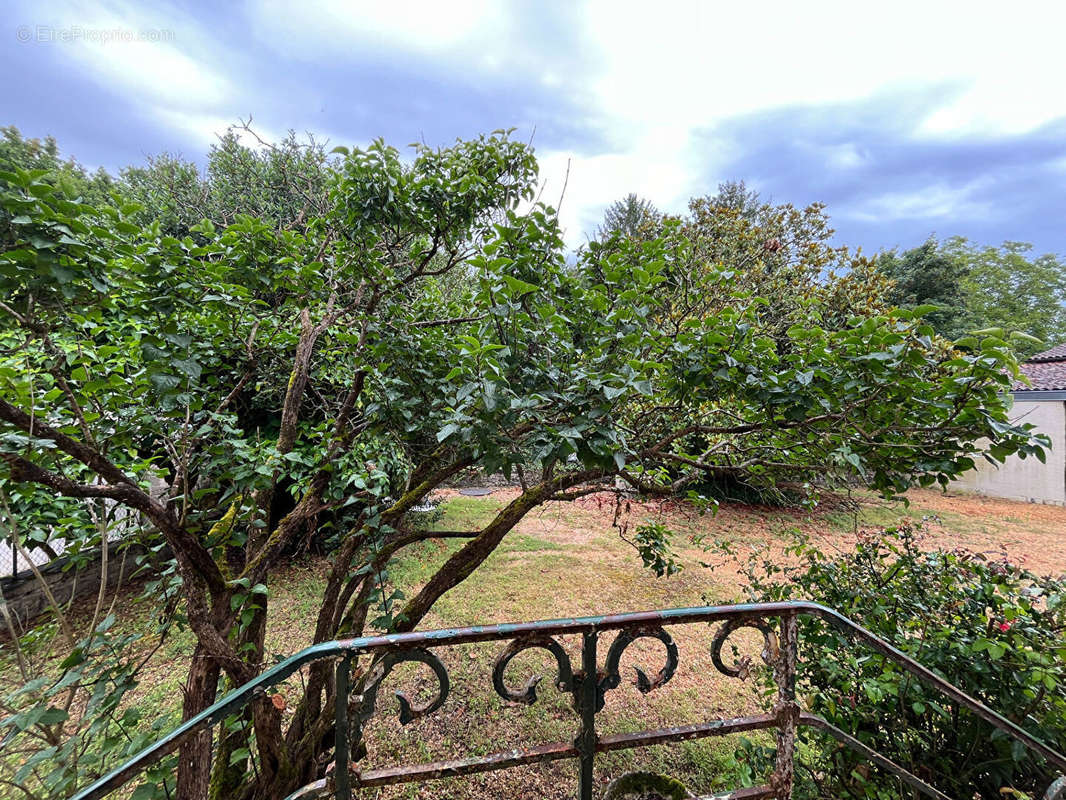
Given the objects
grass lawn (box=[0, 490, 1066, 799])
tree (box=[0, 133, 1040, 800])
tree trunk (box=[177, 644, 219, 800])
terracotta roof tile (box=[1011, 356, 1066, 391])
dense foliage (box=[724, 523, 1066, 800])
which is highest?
terracotta roof tile (box=[1011, 356, 1066, 391])

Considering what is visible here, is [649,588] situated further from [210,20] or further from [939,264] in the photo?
[939,264]

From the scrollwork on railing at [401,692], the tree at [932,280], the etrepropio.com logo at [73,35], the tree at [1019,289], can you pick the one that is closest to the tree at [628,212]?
the tree at [932,280]

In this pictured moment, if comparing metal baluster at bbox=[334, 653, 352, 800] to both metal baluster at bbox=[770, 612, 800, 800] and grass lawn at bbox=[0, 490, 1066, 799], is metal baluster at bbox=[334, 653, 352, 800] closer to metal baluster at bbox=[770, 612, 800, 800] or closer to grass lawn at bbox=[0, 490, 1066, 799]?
metal baluster at bbox=[770, 612, 800, 800]

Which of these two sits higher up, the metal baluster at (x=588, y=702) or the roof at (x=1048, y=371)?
the roof at (x=1048, y=371)

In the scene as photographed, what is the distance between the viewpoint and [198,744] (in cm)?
134

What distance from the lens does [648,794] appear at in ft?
4.02

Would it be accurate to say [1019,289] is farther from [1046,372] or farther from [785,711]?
[785,711]

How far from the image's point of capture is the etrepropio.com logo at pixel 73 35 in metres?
2.04

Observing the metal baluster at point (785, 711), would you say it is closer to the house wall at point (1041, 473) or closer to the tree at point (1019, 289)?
the house wall at point (1041, 473)

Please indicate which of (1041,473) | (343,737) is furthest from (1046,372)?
(343,737)

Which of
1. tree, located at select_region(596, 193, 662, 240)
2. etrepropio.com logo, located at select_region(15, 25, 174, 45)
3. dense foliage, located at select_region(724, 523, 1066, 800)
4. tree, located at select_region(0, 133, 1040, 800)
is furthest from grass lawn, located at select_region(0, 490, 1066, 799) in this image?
tree, located at select_region(596, 193, 662, 240)

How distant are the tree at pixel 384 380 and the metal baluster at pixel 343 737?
1.80 ft

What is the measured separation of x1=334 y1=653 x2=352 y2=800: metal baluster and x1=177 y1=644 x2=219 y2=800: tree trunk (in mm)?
687

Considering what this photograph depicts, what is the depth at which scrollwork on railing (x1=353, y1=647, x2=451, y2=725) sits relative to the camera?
862 mm
